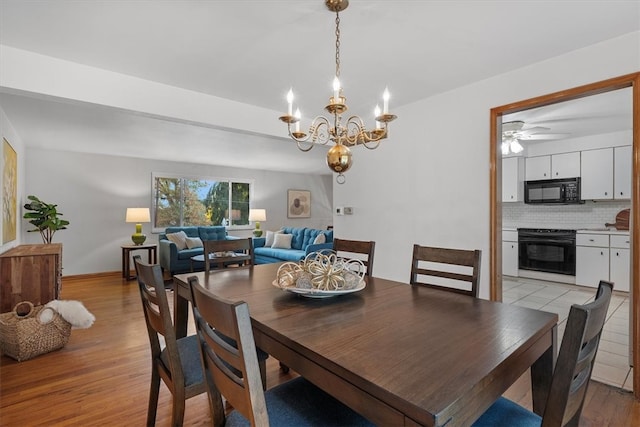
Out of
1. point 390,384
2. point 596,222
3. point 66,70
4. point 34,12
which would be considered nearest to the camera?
point 390,384

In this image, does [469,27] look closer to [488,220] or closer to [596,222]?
[488,220]

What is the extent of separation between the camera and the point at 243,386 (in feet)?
2.95

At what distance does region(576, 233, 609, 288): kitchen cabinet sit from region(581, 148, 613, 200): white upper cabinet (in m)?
0.65

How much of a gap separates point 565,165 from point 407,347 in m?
5.66

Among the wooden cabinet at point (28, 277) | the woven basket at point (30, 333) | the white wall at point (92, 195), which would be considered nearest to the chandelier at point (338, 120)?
the woven basket at point (30, 333)

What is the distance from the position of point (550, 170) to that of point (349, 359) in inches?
232

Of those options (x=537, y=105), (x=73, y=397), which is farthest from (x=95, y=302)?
(x=537, y=105)

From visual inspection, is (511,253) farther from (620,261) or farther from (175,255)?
(175,255)

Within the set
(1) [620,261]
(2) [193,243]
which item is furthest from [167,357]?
(1) [620,261]

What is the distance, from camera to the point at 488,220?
9.01ft

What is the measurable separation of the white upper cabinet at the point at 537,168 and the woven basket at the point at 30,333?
6660mm

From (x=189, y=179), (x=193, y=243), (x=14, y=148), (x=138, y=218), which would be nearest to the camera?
(x=14, y=148)

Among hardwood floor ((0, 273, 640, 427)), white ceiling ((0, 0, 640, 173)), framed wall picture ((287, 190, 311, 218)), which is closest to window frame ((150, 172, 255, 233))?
framed wall picture ((287, 190, 311, 218))

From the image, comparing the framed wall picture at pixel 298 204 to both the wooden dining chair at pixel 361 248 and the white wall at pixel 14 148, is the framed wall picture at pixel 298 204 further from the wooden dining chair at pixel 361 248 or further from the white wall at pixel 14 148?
the wooden dining chair at pixel 361 248
